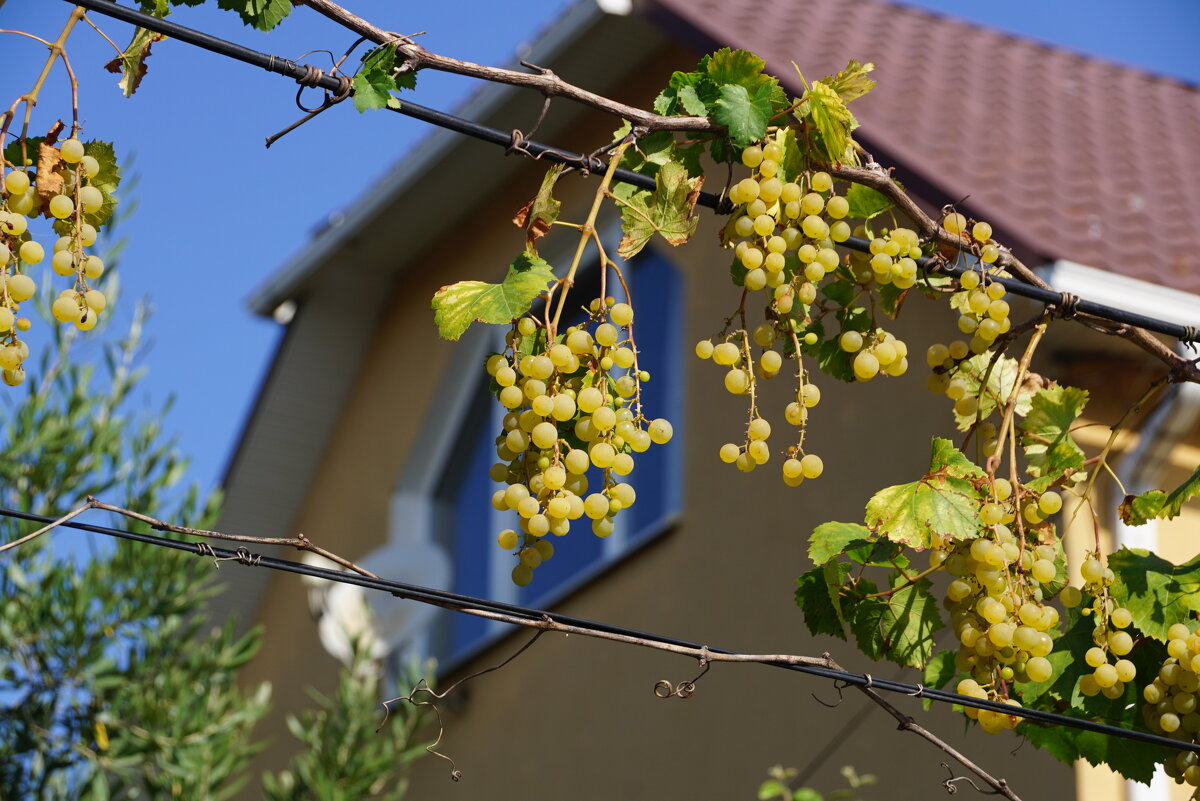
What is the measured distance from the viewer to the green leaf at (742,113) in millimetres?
2465

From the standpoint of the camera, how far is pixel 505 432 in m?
2.29

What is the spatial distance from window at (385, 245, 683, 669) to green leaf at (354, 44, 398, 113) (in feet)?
10.9

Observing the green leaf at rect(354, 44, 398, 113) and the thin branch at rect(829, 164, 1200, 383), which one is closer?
the green leaf at rect(354, 44, 398, 113)

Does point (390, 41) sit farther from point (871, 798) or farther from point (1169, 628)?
point (871, 798)

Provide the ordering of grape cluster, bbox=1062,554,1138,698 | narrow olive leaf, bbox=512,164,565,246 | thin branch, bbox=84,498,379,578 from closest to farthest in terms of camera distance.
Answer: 1. thin branch, bbox=84,498,379,578
2. narrow olive leaf, bbox=512,164,565,246
3. grape cluster, bbox=1062,554,1138,698

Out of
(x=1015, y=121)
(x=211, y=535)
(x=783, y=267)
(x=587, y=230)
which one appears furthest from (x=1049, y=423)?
(x=1015, y=121)

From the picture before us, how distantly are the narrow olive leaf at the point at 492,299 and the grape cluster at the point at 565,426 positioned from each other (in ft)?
0.12

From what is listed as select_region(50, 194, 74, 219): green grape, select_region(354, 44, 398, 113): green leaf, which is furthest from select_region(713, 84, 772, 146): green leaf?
select_region(50, 194, 74, 219): green grape

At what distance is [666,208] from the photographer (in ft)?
8.11

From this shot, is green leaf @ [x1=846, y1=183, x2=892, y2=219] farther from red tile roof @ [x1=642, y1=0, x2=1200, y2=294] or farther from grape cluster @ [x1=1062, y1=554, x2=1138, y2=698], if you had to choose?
red tile roof @ [x1=642, y1=0, x2=1200, y2=294]

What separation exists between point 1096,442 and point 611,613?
291 centimetres

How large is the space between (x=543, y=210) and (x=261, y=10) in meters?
0.56

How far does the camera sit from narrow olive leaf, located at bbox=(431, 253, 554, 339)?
2230mm

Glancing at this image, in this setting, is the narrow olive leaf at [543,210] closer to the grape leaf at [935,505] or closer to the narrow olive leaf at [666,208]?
the narrow olive leaf at [666,208]
